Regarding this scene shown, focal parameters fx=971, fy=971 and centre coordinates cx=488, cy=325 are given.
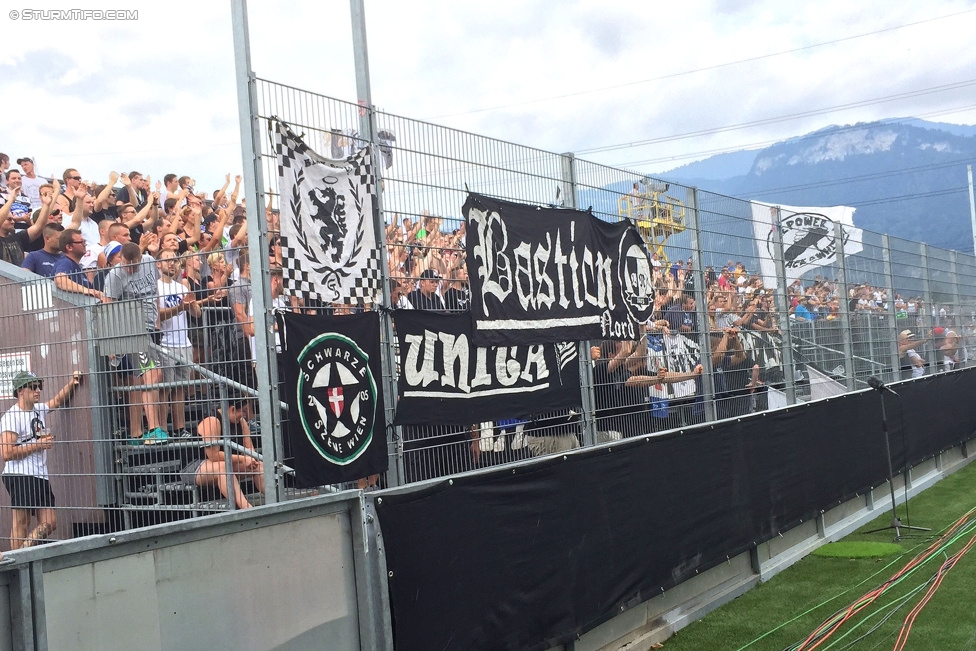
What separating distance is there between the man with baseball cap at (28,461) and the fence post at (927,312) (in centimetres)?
1347

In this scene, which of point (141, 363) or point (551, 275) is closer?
point (141, 363)

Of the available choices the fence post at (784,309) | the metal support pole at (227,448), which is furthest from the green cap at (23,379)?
the fence post at (784,309)

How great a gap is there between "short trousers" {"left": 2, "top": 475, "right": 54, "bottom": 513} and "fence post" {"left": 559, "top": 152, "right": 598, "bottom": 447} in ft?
12.3

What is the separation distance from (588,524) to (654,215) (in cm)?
294

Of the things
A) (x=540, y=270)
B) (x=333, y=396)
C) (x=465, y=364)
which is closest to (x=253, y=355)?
(x=333, y=396)

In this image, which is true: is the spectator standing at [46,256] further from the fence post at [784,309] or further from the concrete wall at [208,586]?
the fence post at [784,309]

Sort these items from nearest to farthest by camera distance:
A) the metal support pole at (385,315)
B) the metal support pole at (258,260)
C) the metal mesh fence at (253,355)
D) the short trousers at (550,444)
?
1. the metal support pole at (258,260)
2. the metal mesh fence at (253,355)
3. the metal support pole at (385,315)
4. the short trousers at (550,444)

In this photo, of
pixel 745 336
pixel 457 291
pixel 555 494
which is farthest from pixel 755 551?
pixel 457 291

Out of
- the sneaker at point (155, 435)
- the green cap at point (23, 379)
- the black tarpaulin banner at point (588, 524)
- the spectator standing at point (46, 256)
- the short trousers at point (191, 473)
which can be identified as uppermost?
the spectator standing at point (46, 256)

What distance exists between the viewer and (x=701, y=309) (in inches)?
338

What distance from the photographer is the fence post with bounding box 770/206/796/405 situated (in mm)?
10250

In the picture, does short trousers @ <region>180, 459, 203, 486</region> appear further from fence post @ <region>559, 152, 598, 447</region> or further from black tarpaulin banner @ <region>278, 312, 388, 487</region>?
fence post @ <region>559, 152, 598, 447</region>

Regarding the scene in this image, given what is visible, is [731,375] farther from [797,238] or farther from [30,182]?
[30,182]

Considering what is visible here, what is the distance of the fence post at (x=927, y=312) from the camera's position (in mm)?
15797
